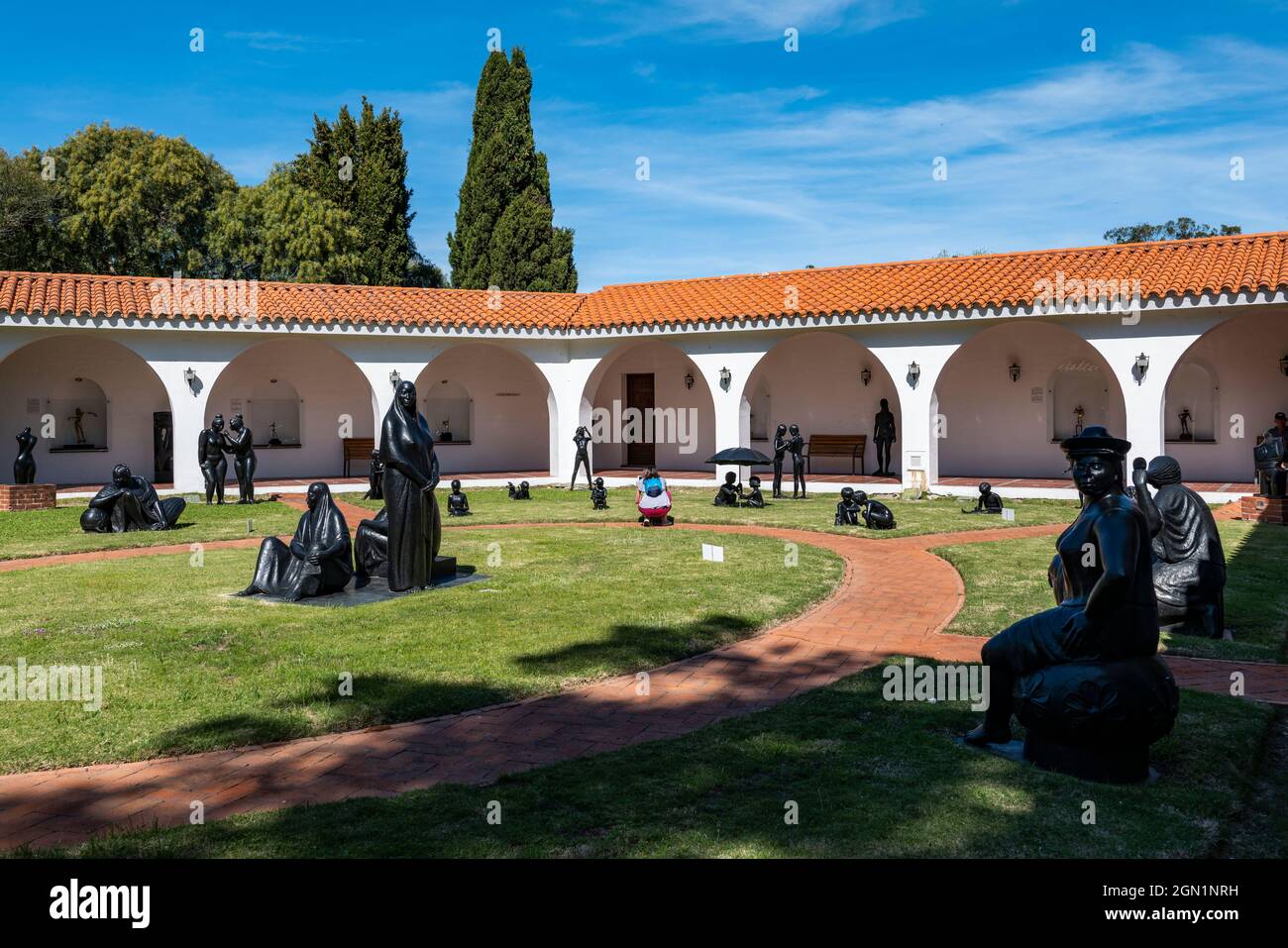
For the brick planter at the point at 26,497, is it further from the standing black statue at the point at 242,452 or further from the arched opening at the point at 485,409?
the arched opening at the point at 485,409

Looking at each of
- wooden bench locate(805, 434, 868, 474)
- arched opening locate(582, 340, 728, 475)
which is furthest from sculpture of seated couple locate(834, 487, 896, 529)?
arched opening locate(582, 340, 728, 475)

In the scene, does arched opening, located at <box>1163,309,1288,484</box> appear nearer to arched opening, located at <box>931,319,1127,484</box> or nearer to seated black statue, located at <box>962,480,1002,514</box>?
arched opening, located at <box>931,319,1127,484</box>

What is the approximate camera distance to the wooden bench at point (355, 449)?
25703 mm

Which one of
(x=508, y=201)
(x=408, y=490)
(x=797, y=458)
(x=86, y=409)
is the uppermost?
(x=508, y=201)

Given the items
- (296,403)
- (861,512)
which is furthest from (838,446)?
(296,403)

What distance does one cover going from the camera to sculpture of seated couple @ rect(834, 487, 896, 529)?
15.2 m

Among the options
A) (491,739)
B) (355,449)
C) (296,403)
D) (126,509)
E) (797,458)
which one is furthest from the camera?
(355,449)

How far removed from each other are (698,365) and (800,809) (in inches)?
743

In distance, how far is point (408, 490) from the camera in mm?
9992

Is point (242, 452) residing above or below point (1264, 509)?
above

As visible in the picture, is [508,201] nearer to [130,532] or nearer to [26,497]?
[26,497]

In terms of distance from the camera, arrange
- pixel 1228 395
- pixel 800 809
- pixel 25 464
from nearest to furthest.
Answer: pixel 800 809 → pixel 25 464 → pixel 1228 395

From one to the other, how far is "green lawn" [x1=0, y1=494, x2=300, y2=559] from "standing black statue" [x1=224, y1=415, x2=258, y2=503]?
1.19 feet
